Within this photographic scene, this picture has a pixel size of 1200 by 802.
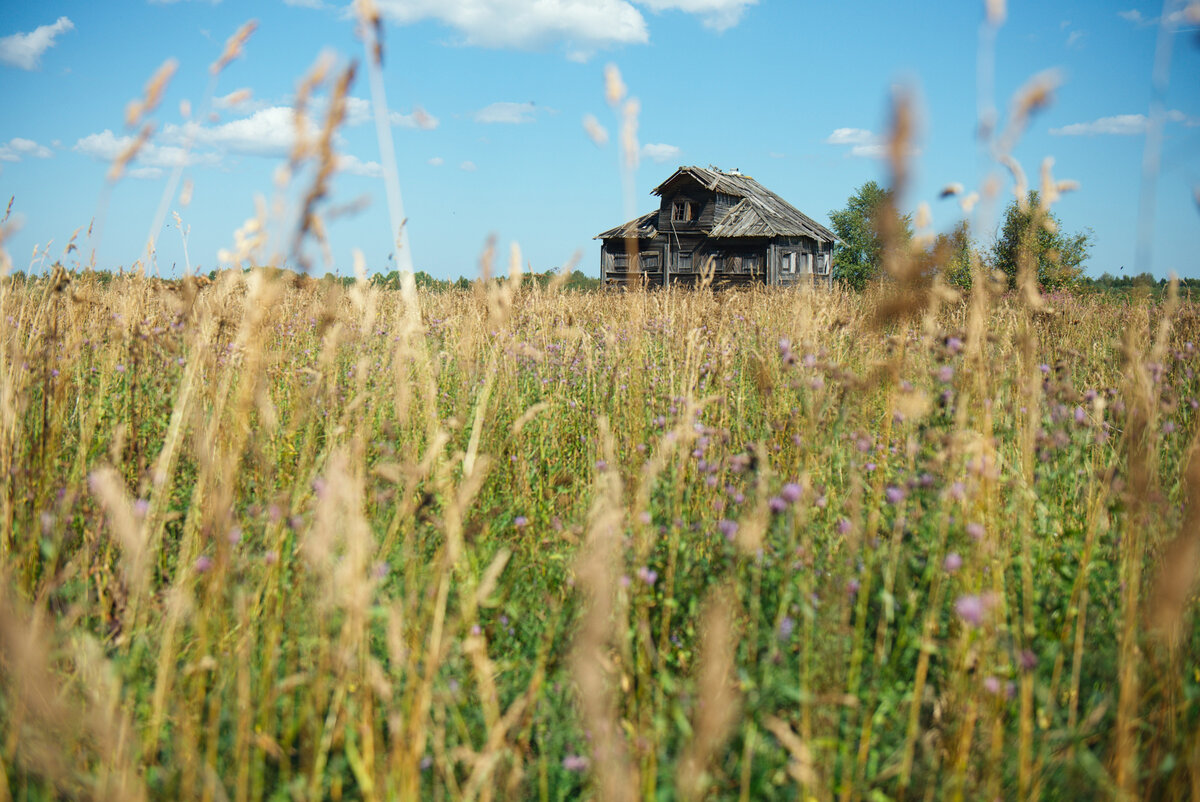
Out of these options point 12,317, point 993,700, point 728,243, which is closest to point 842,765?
point 993,700

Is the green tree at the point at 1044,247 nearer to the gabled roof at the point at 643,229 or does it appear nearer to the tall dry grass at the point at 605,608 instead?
the tall dry grass at the point at 605,608

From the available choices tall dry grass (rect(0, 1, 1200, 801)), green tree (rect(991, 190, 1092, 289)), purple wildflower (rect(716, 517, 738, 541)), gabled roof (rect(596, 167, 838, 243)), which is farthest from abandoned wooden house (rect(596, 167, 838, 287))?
purple wildflower (rect(716, 517, 738, 541))

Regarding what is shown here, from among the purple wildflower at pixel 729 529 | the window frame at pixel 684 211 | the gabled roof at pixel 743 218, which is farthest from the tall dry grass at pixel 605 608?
the window frame at pixel 684 211

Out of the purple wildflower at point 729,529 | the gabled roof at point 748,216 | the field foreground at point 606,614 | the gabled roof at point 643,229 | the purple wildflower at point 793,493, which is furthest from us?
the gabled roof at point 643,229

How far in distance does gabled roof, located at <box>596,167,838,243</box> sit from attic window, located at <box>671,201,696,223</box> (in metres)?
0.94

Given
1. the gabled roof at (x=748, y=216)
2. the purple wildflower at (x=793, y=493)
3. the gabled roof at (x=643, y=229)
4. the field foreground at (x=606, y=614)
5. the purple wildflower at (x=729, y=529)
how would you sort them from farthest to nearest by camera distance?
the gabled roof at (x=643, y=229)
the gabled roof at (x=748, y=216)
the purple wildflower at (x=729, y=529)
the purple wildflower at (x=793, y=493)
the field foreground at (x=606, y=614)

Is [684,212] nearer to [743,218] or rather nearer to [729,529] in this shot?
[743,218]

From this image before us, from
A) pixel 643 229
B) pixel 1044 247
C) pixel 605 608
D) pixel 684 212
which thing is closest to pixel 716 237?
pixel 684 212

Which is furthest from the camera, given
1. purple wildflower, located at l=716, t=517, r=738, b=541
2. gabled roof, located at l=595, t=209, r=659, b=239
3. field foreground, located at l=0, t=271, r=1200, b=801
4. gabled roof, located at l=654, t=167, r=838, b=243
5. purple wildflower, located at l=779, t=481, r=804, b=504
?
gabled roof, located at l=595, t=209, r=659, b=239

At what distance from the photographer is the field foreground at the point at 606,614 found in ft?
3.83

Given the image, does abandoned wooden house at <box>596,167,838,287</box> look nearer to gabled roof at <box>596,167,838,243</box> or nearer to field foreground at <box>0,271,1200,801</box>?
gabled roof at <box>596,167,838,243</box>

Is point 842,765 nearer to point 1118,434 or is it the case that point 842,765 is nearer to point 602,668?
point 602,668

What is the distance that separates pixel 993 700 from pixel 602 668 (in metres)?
0.86

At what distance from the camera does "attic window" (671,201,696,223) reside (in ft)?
90.8
